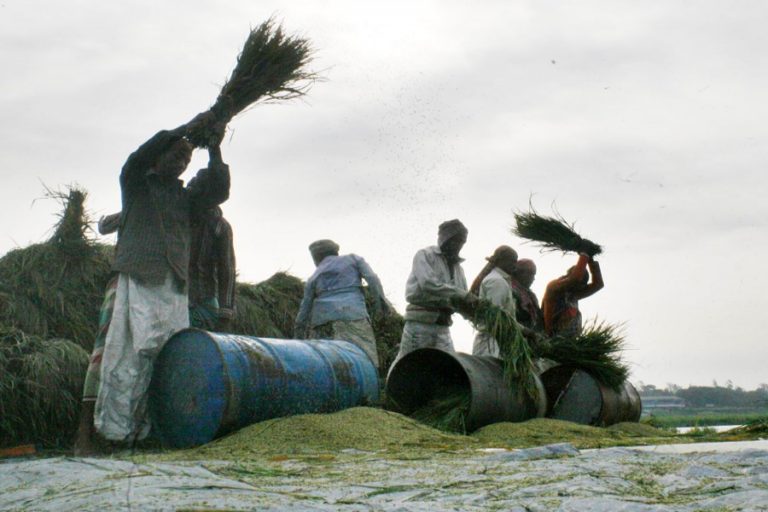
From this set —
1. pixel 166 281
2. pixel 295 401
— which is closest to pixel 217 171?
pixel 166 281

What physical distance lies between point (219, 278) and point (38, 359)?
1.27m

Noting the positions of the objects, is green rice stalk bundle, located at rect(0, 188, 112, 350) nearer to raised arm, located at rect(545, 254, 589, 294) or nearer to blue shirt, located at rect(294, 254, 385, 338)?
blue shirt, located at rect(294, 254, 385, 338)

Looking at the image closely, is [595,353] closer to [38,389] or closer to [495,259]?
[495,259]

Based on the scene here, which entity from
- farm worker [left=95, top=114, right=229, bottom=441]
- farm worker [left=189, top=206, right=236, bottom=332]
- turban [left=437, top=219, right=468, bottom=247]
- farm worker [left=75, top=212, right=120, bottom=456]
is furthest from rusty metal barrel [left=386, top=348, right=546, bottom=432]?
farm worker [left=75, top=212, right=120, bottom=456]

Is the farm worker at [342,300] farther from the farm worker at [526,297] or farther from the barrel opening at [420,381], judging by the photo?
the farm worker at [526,297]

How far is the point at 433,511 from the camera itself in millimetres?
2689

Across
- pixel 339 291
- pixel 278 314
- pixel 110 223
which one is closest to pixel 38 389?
pixel 110 223

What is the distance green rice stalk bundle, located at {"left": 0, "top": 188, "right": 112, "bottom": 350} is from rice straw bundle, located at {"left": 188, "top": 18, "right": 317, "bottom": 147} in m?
2.19

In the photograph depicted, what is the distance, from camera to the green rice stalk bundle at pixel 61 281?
7.40 metres

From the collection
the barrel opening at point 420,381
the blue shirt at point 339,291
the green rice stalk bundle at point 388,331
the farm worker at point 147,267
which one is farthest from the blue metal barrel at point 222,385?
the green rice stalk bundle at point 388,331

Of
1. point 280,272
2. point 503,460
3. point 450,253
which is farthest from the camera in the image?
point 280,272

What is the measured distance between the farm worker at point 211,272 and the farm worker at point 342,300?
1.92 m

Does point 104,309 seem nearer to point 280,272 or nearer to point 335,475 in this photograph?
point 335,475

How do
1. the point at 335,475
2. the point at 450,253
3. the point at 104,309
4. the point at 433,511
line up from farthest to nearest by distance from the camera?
the point at 450,253 → the point at 104,309 → the point at 335,475 → the point at 433,511
